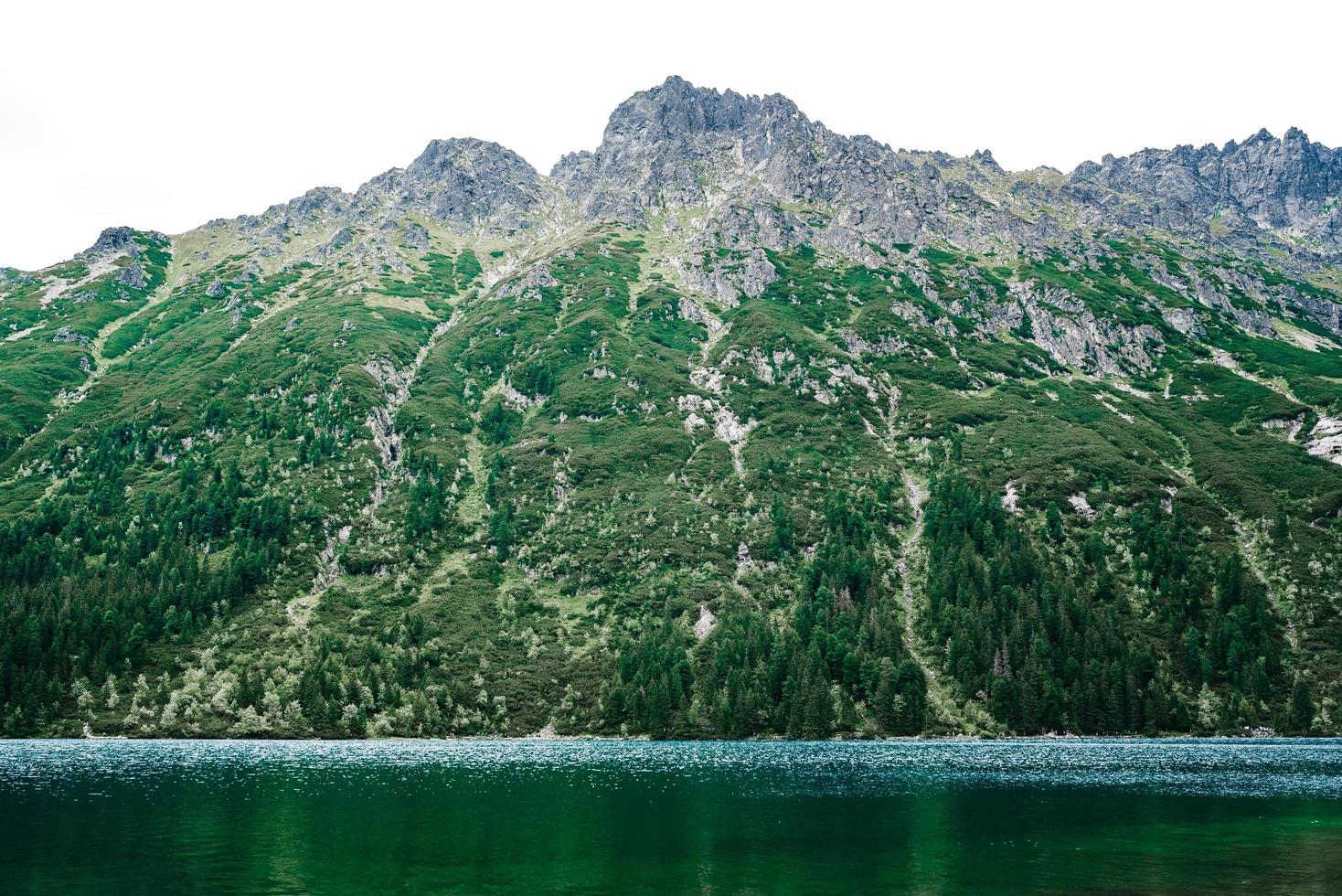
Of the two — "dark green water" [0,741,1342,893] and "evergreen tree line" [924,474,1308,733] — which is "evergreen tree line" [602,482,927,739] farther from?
"dark green water" [0,741,1342,893]

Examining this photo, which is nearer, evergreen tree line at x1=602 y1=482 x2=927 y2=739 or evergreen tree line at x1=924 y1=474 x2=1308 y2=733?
evergreen tree line at x1=602 y1=482 x2=927 y2=739

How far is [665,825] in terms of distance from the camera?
63.4m

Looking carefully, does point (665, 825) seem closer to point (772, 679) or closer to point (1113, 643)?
point (772, 679)

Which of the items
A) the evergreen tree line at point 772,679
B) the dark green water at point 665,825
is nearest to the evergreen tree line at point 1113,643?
the evergreen tree line at point 772,679

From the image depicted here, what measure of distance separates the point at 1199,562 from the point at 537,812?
182 m

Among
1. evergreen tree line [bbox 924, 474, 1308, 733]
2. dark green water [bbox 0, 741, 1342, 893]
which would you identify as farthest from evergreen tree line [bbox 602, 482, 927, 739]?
dark green water [bbox 0, 741, 1342, 893]

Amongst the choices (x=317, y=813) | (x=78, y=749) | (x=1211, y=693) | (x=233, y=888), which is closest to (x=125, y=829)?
(x=317, y=813)

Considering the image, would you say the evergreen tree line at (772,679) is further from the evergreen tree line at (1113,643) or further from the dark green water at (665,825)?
the dark green water at (665,825)

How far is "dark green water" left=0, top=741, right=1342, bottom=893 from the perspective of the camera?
4516 centimetres

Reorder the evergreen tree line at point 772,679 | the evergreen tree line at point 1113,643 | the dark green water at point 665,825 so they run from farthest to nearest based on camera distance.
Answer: the evergreen tree line at point 1113,643, the evergreen tree line at point 772,679, the dark green water at point 665,825

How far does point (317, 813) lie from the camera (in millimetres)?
66500

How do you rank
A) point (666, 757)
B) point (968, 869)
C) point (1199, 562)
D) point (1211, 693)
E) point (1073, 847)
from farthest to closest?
point (1199, 562) < point (1211, 693) < point (666, 757) < point (1073, 847) < point (968, 869)

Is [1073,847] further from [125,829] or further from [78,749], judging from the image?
[78,749]

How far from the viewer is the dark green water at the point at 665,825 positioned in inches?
1778
